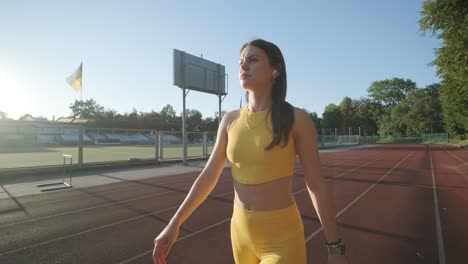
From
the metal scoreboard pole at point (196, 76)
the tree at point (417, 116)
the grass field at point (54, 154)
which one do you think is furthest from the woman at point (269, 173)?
the tree at point (417, 116)

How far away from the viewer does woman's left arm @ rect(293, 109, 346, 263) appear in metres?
1.42

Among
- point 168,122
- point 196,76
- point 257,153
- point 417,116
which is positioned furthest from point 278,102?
point 417,116

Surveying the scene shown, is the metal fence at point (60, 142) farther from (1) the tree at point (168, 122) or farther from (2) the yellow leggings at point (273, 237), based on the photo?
(1) the tree at point (168, 122)

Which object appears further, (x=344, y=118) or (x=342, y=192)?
(x=344, y=118)

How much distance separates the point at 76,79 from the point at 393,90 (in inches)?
3869

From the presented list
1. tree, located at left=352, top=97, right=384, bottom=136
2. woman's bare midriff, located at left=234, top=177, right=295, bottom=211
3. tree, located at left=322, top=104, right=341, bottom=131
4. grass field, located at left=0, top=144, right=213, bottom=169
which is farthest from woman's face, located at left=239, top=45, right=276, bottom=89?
tree, located at left=322, top=104, right=341, bottom=131

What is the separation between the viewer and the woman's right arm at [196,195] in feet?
5.00

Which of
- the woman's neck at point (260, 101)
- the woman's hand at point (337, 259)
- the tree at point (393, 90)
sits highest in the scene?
the tree at point (393, 90)

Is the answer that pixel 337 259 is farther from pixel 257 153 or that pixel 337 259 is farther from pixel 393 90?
pixel 393 90

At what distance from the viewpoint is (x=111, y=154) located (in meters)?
21.2

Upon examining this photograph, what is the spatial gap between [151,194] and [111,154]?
1326 cm

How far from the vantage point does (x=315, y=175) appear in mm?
1439

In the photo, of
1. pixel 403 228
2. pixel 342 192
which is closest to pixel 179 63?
pixel 342 192

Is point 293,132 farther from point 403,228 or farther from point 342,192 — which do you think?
point 342,192
